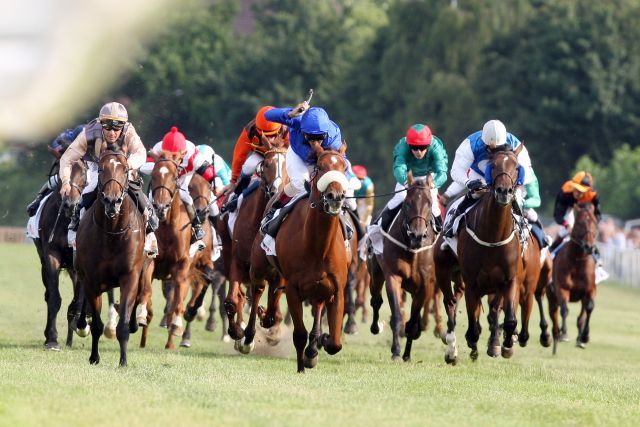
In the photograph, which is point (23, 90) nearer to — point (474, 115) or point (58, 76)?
point (58, 76)

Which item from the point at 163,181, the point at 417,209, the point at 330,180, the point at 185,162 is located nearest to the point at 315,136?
the point at 330,180

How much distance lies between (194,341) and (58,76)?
3.96m

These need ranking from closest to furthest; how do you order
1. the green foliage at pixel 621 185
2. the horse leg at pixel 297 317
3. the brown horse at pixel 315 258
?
1. the brown horse at pixel 315 258
2. the horse leg at pixel 297 317
3. the green foliage at pixel 621 185

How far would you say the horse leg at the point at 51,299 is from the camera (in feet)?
56.9

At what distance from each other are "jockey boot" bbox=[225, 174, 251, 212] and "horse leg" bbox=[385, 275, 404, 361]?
1998 millimetres

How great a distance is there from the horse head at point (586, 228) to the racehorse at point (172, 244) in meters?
7.01

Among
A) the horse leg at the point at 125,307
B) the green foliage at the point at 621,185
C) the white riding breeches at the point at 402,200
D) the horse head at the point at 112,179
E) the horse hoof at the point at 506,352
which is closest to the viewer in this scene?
the horse head at the point at 112,179

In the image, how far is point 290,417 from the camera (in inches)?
434

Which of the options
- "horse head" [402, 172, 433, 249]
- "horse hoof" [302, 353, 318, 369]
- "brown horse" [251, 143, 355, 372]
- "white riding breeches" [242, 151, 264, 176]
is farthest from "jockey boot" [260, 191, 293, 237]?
"horse head" [402, 172, 433, 249]

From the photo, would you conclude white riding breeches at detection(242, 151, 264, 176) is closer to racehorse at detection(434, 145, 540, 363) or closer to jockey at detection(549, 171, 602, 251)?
racehorse at detection(434, 145, 540, 363)

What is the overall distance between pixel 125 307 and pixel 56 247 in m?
3.30

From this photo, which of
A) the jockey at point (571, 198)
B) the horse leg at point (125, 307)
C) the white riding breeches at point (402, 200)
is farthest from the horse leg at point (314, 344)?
the jockey at point (571, 198)

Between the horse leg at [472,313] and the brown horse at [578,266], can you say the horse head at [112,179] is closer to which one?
the horse leg at [472,313]

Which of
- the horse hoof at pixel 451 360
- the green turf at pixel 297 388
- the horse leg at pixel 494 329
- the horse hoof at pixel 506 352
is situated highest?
the horse leg at pixel 494 329
